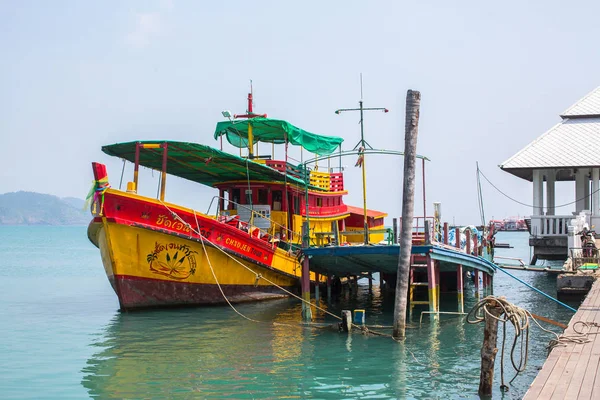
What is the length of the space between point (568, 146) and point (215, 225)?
14.9 m

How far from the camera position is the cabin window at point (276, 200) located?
24359 mm

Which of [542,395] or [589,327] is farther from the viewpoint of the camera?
[589,327]

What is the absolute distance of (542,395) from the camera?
8953 mm

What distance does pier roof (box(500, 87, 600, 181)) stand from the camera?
88.4ft

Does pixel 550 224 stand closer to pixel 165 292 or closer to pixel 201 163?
pixel 201 163

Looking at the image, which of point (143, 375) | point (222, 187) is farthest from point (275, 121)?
point (143, 375)

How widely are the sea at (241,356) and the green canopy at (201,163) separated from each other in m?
4.04

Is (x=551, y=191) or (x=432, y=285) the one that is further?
(x=551, y=191)

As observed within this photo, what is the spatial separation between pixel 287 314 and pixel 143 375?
25.5 feet

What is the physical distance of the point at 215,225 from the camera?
20344 mm

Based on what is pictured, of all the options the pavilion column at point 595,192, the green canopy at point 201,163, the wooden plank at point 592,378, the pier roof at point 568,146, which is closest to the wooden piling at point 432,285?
the green canopy at point 201,163

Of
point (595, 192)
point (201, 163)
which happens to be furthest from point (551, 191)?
point (201, 163)

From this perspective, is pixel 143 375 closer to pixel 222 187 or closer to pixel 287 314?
pixel 287 314

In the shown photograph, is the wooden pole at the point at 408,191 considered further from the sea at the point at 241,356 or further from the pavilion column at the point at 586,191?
the pavilion column at the point at 586,191
